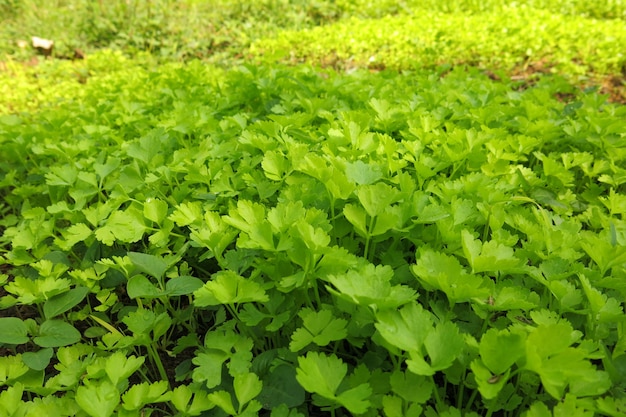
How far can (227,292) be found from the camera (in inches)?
44.9

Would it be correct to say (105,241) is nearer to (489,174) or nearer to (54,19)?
(489,174)

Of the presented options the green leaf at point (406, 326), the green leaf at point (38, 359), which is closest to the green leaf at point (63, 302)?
the green leaf at point (38, 359)

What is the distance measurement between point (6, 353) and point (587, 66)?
180 inches

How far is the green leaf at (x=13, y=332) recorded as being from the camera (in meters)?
1.31

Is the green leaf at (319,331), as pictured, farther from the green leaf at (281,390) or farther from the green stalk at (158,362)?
the green stalk at (158,362)

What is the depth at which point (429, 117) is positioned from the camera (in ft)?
6.64

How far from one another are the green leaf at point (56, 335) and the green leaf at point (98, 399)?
317mm

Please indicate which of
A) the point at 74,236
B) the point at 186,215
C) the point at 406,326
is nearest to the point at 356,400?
the point at 406,326

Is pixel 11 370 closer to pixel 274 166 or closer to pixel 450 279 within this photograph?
pixel 274 166

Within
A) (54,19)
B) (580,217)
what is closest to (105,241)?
(580,217)

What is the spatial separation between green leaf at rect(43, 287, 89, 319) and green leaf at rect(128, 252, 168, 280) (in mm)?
218

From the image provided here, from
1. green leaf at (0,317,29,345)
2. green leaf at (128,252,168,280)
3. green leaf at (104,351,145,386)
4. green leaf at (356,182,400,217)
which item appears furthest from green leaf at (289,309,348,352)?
green leaf at (0,317,29,345)

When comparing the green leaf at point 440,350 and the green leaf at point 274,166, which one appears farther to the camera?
the green leaf at point 274,166

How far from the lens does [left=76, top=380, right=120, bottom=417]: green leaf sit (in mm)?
1031
